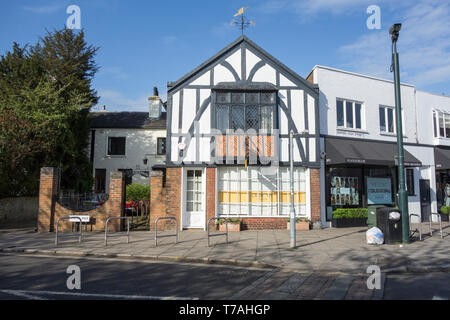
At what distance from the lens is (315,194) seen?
43.7 ft

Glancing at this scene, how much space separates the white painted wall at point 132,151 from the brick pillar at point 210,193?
12.6 meters

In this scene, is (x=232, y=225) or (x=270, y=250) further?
(x=232, y=225)

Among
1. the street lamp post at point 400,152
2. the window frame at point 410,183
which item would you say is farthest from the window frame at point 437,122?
the street lamp post at point 400,152

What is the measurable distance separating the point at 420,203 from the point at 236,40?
1311 centimetres

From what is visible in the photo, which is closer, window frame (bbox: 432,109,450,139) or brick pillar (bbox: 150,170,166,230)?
brick pillar (bbox: 150,170,166,230)

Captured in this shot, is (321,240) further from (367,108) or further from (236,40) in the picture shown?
(236,40)

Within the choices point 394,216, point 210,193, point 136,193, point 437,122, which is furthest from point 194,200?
point 437,122

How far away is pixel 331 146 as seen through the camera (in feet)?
45.9

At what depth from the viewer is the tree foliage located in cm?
1427

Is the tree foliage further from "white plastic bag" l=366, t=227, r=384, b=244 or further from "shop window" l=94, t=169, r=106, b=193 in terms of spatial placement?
"white plastic bag" l=366, t=227, r=384, b=244

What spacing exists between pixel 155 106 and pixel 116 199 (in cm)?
1509

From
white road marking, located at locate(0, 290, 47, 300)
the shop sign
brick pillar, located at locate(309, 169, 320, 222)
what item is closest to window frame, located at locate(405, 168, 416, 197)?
the shop sign

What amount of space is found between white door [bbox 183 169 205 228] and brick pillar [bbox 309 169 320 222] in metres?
4.93

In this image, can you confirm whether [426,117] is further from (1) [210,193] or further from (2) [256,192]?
(1) [210,193]
